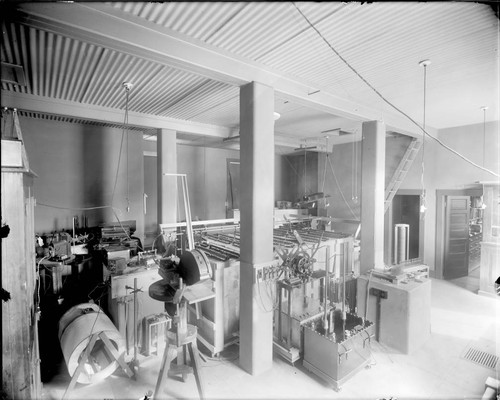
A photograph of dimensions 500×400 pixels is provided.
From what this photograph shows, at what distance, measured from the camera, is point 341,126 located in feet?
24.5

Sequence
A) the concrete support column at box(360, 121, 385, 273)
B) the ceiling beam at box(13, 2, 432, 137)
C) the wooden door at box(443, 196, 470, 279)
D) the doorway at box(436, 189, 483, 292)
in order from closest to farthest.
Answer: the ceiling beam at box(13, 2, 432, 137) → the concrete support column at box(360, 121, 385, 273) → the doorway at box(436, 189, 483, 292) → the wooden door at box(443, 196, 470, 279)

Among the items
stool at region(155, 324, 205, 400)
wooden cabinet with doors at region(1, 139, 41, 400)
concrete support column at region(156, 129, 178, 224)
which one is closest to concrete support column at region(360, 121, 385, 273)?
stool at region(155, 324, 205, 400)

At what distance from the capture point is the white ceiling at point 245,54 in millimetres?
2701

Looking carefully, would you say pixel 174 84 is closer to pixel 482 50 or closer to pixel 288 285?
pixel 288 285

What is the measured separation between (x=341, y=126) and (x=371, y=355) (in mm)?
5484

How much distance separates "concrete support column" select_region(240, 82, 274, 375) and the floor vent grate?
2.98m

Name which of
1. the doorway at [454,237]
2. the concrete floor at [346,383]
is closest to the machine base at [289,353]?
the concrete floor at [346,383]

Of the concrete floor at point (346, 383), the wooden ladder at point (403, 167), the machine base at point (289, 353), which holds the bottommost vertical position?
the concrete floor at point (346, 383)

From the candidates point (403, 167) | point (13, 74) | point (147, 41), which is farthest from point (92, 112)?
point (403, 167)

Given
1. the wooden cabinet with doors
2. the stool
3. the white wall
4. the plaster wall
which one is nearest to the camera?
the wooden cabinet with doors

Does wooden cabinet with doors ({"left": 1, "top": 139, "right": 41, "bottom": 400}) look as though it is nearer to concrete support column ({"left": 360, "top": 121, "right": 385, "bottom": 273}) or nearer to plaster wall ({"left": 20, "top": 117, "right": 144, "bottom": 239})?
plaster wall ({"left": 20, "top": 117, "right": 144, "bottom": 239})

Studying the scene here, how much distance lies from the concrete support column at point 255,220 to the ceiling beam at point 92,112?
3334mm

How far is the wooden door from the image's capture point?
25.8ft

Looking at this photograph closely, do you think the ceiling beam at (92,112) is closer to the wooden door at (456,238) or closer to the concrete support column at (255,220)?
the concrete support column at (255,220)
